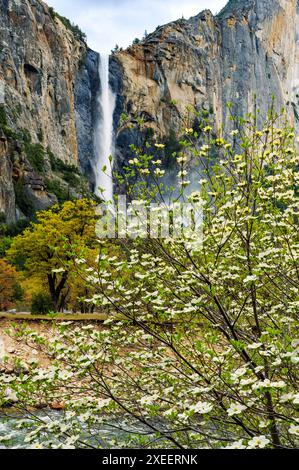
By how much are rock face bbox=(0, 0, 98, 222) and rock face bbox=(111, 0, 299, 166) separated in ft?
21.0

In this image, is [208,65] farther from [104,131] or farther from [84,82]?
[104,131]

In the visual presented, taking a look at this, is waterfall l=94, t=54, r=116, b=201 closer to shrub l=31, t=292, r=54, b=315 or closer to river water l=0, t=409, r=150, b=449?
shrub l=31, t=292, r=54, b=315

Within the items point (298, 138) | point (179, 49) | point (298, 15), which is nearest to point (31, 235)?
point (298, 138)

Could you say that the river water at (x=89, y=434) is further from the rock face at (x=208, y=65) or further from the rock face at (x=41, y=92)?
the rock face at (x=208, y=65)

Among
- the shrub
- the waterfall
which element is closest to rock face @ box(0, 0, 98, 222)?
the waterfall

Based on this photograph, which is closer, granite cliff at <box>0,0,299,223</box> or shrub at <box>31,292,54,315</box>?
shrub at <box>31,292,54,315</box>

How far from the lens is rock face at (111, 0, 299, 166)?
8638cm

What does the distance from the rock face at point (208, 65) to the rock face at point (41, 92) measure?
6387 millimetres

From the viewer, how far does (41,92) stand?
72312mm

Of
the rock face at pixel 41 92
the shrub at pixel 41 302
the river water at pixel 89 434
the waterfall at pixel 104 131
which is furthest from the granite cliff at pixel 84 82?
the river water at pixel 89 434

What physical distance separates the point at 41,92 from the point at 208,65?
134 ft

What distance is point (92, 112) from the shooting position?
79000 mm

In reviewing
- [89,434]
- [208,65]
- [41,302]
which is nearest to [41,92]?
[208,65]
